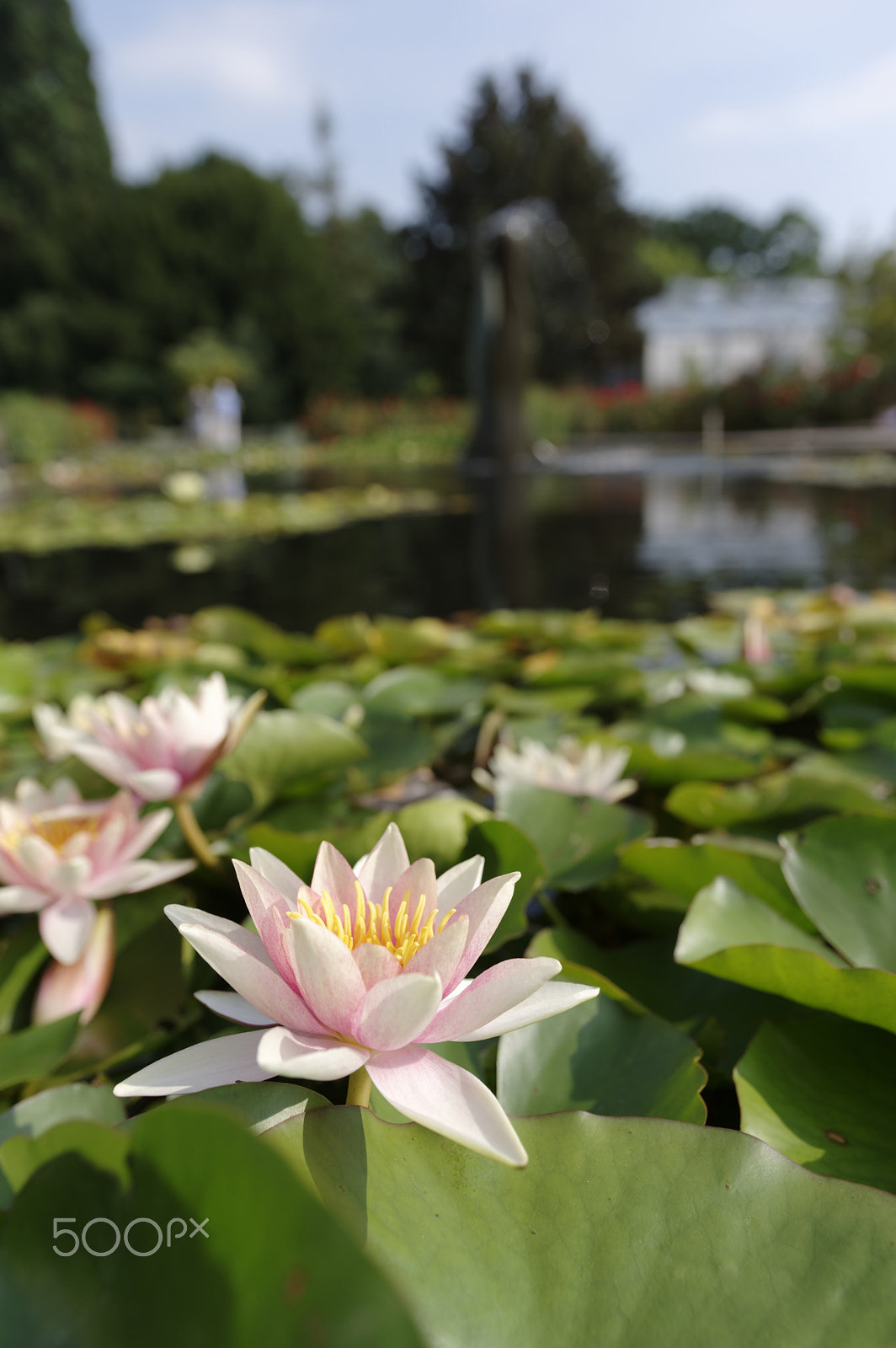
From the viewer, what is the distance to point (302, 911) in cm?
39

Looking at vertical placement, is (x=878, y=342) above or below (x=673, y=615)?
above

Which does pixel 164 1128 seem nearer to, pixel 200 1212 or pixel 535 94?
pixel 200 1212

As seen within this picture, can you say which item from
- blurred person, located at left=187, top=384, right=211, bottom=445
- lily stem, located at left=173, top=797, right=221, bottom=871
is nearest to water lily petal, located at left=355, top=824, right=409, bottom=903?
lily stem, located at left=173, top=797, right=221, bottom=871

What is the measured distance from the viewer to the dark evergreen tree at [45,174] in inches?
643

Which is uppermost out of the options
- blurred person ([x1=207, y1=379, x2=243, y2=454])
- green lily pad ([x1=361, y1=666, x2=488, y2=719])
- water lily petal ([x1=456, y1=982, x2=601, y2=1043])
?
blurred person ([x1=207, y1=379, x2=243, y2=454])

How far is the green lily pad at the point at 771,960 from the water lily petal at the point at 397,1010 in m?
0.22

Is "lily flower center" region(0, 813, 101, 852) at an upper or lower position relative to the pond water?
upper

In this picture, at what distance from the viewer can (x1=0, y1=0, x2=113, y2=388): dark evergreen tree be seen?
16.3m

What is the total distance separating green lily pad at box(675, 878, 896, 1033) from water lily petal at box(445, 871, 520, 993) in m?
0.17

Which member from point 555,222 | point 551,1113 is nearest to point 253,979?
point 551,1113

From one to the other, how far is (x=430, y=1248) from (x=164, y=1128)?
12 centimetres

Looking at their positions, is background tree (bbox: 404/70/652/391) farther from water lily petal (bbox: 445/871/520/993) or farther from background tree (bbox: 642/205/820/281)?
water lily petal (bbox: 445/871/520/993)

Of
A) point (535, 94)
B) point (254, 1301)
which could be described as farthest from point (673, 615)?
point (535, 94)

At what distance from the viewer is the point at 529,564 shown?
3303mm
